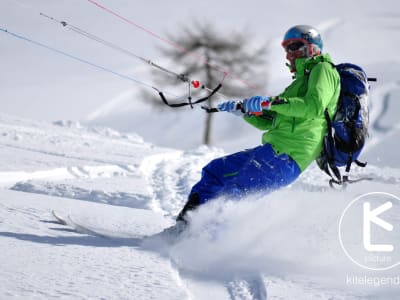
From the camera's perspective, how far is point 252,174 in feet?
13.3

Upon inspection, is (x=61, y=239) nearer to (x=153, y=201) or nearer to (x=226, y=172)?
(x=226, y=172)

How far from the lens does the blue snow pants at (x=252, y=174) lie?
4.05 meters

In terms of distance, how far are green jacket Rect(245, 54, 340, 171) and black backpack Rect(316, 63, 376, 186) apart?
0.25 feet

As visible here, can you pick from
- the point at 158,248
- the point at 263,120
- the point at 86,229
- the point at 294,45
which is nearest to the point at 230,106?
the point at 263,120

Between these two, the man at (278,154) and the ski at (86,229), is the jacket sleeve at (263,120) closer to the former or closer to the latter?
the man at (278,154)

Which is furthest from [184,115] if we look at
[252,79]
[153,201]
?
[153,201]

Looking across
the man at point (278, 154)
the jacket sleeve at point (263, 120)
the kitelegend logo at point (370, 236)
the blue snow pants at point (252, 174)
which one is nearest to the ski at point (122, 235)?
the man at point (278, 154)

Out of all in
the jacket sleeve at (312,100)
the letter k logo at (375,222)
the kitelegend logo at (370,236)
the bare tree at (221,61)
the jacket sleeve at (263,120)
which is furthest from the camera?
the bare tree at (221,61)

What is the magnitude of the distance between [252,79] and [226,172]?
20.3 m

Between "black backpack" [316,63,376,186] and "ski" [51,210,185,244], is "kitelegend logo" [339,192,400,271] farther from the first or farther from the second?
"ski" [51,210,185,244]

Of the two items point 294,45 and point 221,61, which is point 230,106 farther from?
point 221,61

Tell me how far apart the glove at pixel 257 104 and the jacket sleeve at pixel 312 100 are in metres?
0.05

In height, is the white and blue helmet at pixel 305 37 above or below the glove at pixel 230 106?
above

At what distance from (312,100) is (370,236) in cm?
148
